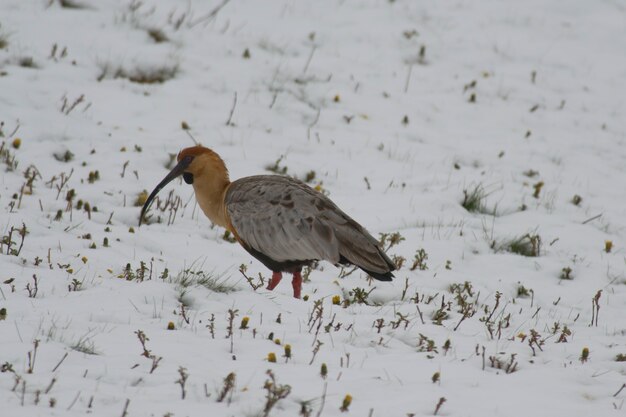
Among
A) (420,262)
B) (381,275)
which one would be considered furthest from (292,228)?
(420,262)

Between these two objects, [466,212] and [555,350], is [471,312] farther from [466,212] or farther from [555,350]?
[466,212]

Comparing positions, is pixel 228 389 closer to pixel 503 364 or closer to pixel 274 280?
pixel 503 364

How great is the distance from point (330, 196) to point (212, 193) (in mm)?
2092

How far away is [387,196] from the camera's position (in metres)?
8.97

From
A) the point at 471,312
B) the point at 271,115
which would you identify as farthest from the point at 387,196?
the point at 471,312

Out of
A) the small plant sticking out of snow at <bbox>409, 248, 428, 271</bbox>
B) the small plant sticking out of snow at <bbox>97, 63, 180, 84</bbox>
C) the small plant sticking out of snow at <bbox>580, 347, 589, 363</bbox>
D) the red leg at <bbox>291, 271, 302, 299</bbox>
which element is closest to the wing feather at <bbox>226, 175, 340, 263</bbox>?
the red leg at <bbox>291, 271, 302, 299</bbox>

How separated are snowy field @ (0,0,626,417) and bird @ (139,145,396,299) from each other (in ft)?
0.88

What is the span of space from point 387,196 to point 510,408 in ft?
16.2

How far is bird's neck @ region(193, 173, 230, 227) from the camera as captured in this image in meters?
7.07

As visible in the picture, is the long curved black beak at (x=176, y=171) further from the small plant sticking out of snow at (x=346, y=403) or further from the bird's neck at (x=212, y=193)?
the small plant sticking out of snow at (x=346, y=403)

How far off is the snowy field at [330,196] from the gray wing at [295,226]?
13.6 inches

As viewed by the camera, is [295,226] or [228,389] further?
[295,226]

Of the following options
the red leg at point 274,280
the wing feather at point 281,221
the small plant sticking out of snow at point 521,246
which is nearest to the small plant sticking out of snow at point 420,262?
the small plant sticking out of snow at point 521,246

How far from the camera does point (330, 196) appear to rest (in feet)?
29.1
